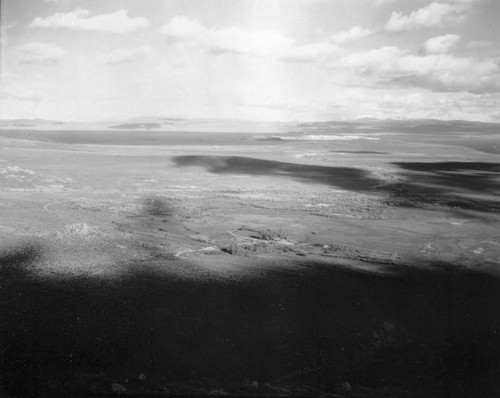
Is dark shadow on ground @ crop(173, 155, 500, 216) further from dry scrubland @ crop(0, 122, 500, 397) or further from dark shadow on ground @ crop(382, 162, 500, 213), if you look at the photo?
dry scrubland @ crop(0, 122, 500, 397)

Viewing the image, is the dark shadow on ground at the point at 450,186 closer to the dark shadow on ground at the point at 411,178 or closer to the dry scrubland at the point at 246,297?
the dark shadow on ground at the point at 411,178

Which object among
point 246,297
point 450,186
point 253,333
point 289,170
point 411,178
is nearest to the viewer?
point 253,333

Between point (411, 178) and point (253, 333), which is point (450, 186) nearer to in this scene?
point (411, 178)

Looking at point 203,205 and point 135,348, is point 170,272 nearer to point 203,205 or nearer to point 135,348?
point 135,348

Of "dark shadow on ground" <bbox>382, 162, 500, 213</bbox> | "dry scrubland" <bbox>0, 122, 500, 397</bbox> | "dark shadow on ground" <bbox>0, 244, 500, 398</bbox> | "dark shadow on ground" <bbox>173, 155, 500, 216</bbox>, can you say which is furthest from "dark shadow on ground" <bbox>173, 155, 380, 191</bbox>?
"dark shadow on ground" <bbox>0, 244, 500, 398</bbox>

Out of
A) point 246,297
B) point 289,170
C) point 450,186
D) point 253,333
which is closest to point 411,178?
point 450,186

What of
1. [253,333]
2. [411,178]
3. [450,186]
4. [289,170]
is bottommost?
[253,333]

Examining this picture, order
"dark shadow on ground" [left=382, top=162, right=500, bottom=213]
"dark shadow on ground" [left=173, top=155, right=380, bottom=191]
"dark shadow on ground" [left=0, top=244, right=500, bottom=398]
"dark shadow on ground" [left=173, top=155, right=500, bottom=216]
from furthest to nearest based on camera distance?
1. "dark shadow on ground" [left=173, top=155, right=380, bottom=191]
2. "dark shadow on ground" [left=173, top=155, right=500, bottom=216]
3. "dark shadow on ground" [left=382, top=162, right=500, bottom=213]
4. "dark shadow on ground" [left=0, top=244, right=500, bottom=398]
